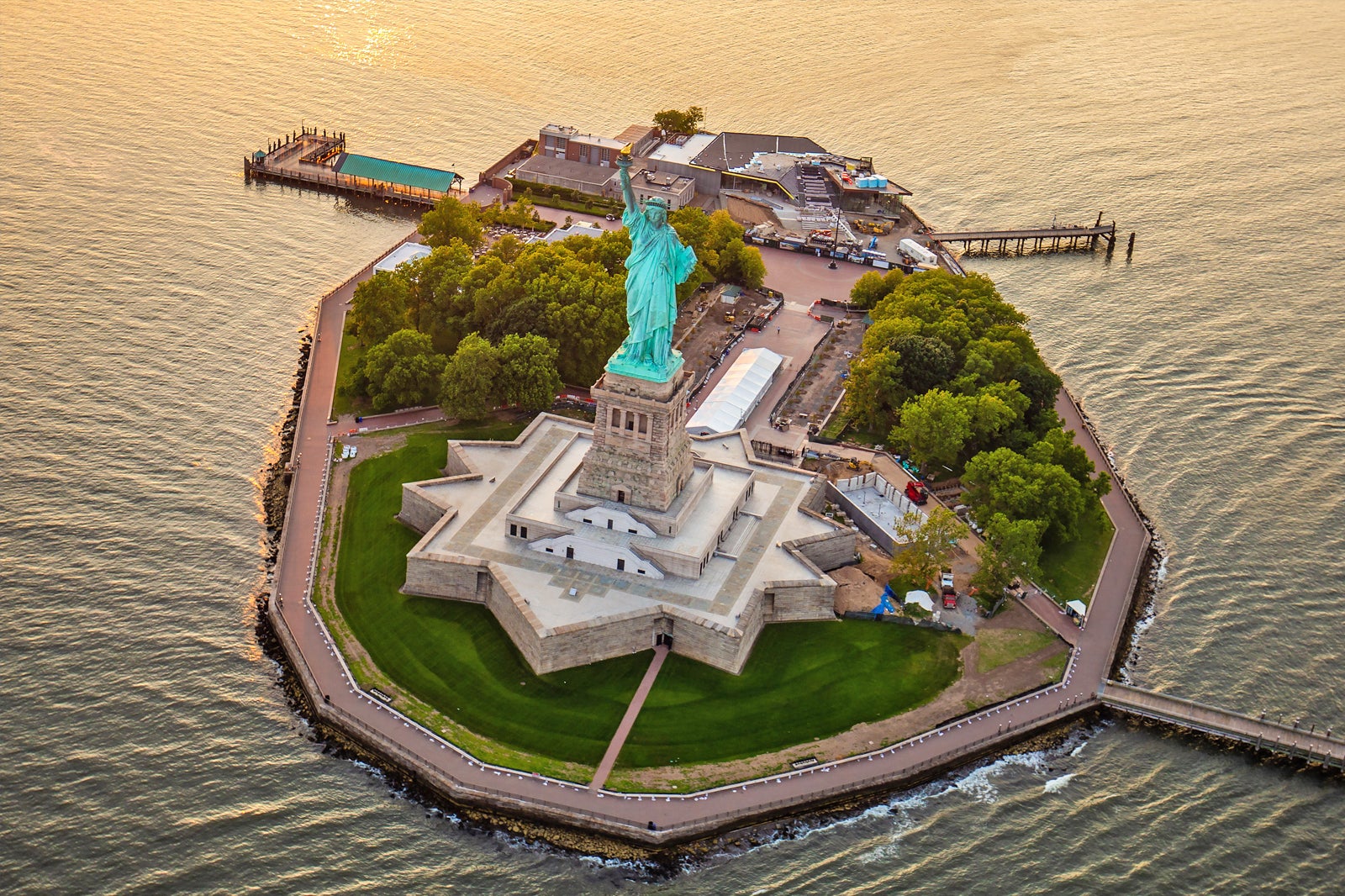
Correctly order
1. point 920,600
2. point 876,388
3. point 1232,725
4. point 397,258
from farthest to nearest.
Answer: point 397,258, point 876,388, point 920,600, point 1232,725

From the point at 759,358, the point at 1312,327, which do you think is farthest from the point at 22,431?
the point at 1312,327

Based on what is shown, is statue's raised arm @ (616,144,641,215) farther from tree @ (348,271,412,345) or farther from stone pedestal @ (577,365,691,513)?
tree @ (348,271,412,345)

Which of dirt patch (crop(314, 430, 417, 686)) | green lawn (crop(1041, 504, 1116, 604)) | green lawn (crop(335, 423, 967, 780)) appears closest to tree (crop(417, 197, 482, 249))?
dirt patch (crop(314, 430, 417, 686))

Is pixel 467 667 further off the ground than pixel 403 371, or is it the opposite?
pixel 403 371

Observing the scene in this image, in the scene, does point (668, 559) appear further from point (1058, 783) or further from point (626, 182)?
point (1058, 783)

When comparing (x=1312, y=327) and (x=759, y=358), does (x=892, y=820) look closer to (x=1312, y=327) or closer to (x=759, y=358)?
(x=759, y=358)

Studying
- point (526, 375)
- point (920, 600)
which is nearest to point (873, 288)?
point (526, 375)

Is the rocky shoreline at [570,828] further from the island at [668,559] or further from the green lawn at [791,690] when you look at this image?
the green lawn at [791,690]
